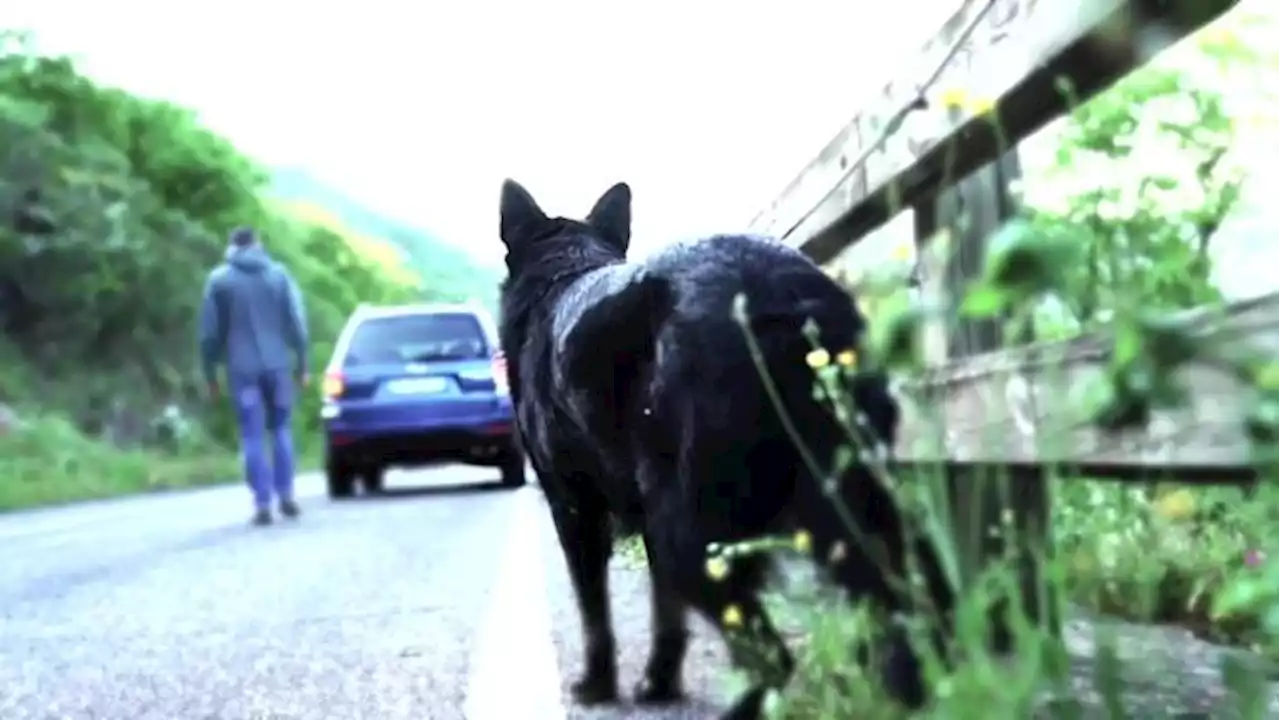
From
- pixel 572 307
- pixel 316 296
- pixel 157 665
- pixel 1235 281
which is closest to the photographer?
pixel 1235 281

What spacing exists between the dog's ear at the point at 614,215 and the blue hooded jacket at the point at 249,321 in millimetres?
9748

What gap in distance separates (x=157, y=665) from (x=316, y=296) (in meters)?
49.9

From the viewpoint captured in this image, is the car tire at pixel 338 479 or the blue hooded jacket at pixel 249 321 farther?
the car tire at pixel 338 479

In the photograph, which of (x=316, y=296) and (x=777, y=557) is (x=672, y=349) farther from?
(x=316, y=296)

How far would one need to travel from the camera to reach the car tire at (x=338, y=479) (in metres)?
18.3

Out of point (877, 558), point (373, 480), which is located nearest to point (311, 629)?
point (877, 558)

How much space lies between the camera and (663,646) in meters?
3.88

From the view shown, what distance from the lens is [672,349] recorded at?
289cm

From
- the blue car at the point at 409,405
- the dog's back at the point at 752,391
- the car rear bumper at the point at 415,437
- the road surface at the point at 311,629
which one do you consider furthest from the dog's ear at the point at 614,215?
the car rear bumper at the point at 415,437

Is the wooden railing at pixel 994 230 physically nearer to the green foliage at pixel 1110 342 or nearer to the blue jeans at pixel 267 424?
the green foliage at pixel 1110 342

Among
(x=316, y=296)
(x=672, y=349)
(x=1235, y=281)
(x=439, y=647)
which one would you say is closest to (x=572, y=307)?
(x=672, y=349)

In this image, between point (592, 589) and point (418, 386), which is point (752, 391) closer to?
point (592, 589)

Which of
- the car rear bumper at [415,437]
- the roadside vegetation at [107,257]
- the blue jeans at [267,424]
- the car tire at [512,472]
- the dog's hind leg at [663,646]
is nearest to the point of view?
the dog's hind leg at [663,646]

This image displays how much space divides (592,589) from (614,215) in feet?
3.08
